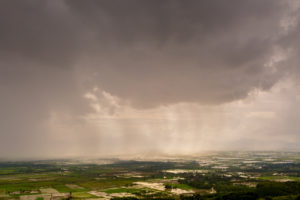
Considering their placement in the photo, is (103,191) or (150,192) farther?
(103,191)

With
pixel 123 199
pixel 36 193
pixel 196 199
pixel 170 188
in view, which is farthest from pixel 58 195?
pixel 196 199

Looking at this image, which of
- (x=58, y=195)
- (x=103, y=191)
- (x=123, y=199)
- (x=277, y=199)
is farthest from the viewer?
(x=103, y=191)

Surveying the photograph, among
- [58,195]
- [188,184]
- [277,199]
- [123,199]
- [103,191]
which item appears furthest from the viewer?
[188,184]

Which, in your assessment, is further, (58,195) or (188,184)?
(188,184)

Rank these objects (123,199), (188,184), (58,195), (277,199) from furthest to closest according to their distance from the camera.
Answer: (188,184) → (58,195) → (123,199) → (277,199)

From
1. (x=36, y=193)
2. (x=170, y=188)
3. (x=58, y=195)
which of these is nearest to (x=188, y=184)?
(x=170, y=188)

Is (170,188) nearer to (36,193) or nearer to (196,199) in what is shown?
(196,199)

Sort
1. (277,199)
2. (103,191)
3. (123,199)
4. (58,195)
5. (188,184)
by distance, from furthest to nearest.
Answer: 1. (188,184)
2. (103,191)
3. (58,195)
4. (123,199)
5. (277,199)

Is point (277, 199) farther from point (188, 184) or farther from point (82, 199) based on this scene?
point (82, 199)

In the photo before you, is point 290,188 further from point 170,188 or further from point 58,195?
point 58,195
